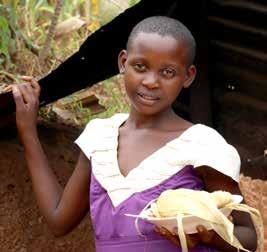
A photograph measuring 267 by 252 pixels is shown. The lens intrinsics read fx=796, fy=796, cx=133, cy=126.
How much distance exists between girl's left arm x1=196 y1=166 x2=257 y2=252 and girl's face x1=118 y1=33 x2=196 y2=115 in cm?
23

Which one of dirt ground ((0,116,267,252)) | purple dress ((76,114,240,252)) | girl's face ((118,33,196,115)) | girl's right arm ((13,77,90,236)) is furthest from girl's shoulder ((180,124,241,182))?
dirt ground ((0,116,267,252))

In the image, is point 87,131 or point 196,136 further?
point 87,131

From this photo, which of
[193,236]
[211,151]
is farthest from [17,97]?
[193,236]

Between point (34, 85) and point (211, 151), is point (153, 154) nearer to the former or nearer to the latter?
point (211, 151)

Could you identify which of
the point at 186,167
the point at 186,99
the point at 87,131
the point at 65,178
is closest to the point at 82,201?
the point at 87,131

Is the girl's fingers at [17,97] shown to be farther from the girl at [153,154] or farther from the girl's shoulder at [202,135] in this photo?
the girl's shoulder at [202,135]

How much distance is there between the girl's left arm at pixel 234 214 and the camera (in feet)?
7.07

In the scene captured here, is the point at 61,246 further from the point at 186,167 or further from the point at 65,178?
the point at 186,167

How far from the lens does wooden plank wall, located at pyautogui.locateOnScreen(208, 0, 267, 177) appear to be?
3047mm

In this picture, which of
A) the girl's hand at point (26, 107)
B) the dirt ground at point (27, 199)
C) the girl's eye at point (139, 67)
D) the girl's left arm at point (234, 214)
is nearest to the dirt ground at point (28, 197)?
the dirt ground at point (27, 199)

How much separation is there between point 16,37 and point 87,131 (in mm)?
2666

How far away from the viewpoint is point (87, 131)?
7.97 ft

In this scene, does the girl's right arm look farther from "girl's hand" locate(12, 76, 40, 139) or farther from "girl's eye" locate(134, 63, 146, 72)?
"girl's eye" locate(134, 63, 146, 72)

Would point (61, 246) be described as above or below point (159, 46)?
below
